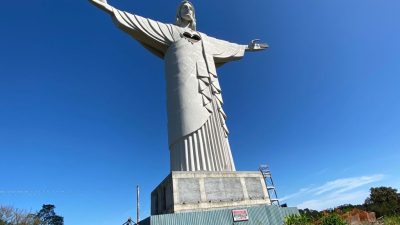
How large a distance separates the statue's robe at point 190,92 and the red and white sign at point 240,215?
351 cm

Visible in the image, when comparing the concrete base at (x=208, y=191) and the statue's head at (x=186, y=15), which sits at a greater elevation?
the statue's head at (x=186, y=15)

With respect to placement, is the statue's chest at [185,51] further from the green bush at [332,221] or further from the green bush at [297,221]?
the green bush at [332,221]

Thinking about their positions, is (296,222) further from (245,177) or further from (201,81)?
(201,81)

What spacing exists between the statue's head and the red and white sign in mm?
17589

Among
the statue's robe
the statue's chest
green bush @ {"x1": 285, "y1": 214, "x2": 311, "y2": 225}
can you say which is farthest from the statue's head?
green bush @ {"x1": 285, "y1": 214, "x2": 311, "y2": 225}

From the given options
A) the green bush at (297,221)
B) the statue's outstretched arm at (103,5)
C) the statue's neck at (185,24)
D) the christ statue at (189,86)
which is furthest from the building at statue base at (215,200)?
the statue's neck at (185,24)

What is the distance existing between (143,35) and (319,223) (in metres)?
18.9

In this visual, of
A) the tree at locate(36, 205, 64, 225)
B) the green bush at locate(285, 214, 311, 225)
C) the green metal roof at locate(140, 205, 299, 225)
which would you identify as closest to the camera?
the green metal roof at locate(140, 205, 299, 225)

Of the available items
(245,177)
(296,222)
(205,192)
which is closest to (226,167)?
(245,177)

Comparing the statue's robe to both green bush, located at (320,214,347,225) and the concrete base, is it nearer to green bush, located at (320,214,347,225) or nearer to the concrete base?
the concrete base

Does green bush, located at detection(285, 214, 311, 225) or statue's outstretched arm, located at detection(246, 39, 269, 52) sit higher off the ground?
statue's outstretched arm, located at detection(246, 39, 269, 52)

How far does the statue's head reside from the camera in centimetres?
2661

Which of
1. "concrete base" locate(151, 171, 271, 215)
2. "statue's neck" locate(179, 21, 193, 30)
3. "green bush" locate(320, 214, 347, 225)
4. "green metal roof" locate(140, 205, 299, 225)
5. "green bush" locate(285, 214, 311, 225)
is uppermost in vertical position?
"statue's neck" locate(179, 21, 193, 30)

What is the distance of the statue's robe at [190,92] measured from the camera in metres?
19.6
